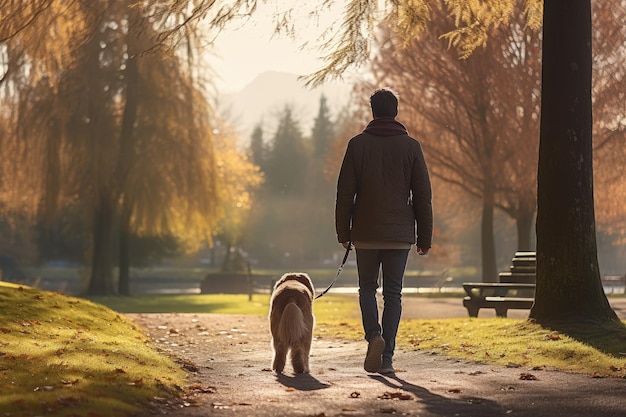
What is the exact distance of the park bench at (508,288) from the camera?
17.5 metres

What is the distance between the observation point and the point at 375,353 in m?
8.89

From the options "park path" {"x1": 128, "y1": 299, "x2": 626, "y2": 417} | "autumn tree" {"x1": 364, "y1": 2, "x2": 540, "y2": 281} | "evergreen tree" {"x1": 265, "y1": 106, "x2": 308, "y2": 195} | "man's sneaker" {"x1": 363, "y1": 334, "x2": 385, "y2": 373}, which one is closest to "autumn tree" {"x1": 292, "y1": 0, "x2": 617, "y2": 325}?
"park path" {"x1": 128, "y1": 299, "x2": 626, "y2": 417}

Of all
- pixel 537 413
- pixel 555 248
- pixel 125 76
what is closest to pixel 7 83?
pixel 125 76

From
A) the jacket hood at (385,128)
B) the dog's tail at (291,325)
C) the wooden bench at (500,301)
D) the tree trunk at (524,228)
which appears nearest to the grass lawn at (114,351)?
the dog's tail at (291,325)

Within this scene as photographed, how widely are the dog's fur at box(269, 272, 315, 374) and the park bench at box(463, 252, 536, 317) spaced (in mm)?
8344

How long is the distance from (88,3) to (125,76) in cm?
2071

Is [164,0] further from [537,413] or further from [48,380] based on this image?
[537,413]

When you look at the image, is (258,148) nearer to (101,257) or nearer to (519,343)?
(101,257)

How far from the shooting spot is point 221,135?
3888 centimetres

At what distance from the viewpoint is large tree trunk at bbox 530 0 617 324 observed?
12.2 metres

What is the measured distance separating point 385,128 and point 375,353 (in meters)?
1.97

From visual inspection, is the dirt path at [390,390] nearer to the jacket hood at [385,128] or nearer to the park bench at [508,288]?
the jacket hood at [385,128]

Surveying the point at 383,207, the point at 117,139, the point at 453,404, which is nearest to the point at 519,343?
the point at 383,207

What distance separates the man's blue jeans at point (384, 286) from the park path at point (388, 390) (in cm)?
42
